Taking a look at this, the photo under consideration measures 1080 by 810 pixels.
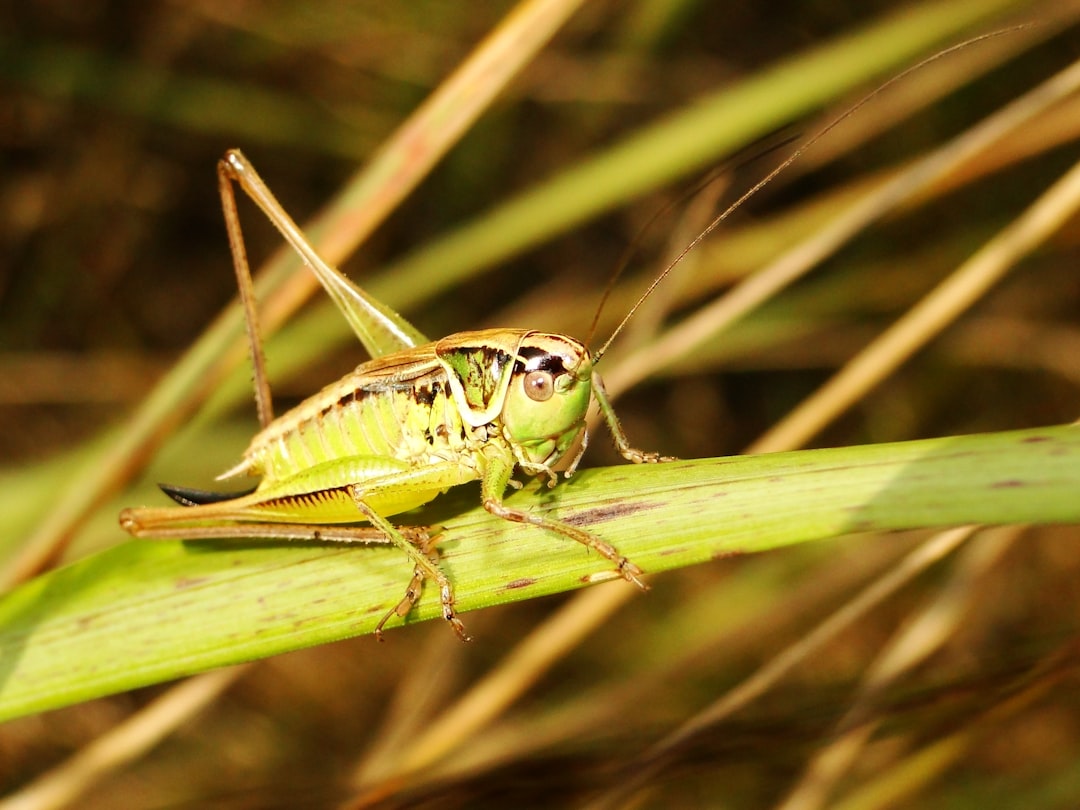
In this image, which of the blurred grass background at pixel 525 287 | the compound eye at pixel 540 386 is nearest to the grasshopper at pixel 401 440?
the compound eye at pixel 540 386

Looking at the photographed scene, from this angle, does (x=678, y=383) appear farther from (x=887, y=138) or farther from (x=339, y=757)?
(x=339, y=757)

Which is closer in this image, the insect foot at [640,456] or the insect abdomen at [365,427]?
the insect foot at [640,456]

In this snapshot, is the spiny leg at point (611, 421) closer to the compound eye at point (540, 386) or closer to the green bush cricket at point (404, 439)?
the green bush cricket at point (404, 439)

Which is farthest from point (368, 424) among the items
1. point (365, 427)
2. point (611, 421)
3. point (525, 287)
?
point (525, 287)

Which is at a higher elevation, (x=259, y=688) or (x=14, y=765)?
(x=259, y=688)

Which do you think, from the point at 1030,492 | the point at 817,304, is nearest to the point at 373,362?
the point at 1030,492

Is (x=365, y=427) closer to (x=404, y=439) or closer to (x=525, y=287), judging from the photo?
(x=404, y=439)
